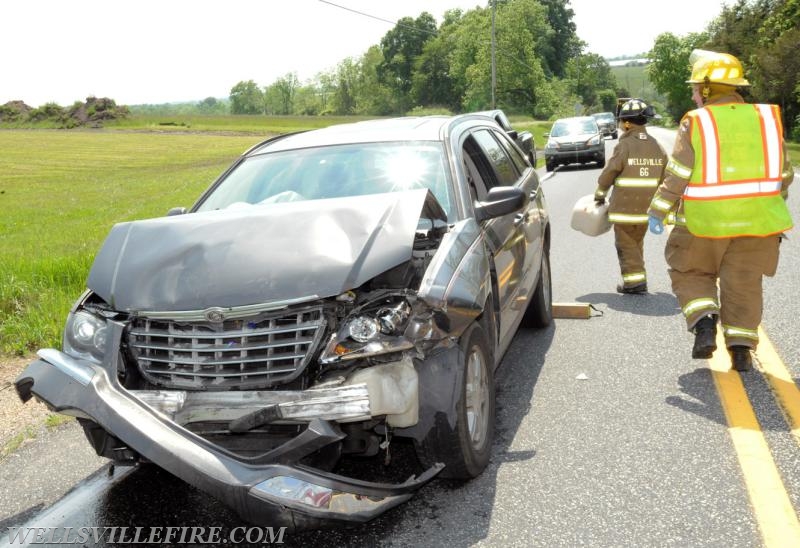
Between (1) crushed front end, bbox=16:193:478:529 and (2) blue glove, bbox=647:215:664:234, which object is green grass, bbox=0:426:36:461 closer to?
(1) crushed front end, bbox=16:193:478:529

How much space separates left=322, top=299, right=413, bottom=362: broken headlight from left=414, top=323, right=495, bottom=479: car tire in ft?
1.38

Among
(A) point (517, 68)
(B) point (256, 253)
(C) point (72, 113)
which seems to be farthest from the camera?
(C) point (72, 113)

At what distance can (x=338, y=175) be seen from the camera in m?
4.96

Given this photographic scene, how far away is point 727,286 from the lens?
212 inches

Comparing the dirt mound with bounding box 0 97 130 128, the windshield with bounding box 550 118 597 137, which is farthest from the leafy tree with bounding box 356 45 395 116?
the windshield with bounding box 550 118 597 137

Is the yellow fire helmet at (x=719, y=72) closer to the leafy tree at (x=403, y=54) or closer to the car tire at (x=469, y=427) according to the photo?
the car tire at (x=469, y=427)

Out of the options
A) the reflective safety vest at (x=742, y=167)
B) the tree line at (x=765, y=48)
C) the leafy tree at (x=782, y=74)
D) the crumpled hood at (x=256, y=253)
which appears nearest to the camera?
the crumpled hood at (x=256, y=253)

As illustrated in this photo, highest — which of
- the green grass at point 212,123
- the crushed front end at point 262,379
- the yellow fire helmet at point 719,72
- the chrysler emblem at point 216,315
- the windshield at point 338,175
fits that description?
the yellow fire helmet at point 719,72

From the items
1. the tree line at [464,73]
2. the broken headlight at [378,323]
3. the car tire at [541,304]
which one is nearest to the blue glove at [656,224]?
the car tire at [541,304]

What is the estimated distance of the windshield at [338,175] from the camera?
480 centimetres

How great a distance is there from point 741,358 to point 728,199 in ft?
3.28

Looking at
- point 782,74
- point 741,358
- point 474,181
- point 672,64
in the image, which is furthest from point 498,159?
point 672,64

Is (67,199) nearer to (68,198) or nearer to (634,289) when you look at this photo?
(68,198)

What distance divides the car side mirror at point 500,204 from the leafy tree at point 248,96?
17642cm
